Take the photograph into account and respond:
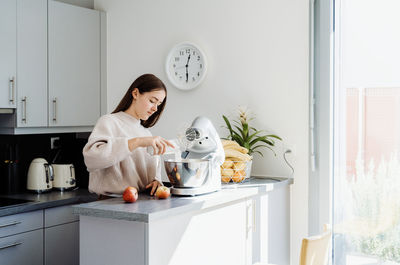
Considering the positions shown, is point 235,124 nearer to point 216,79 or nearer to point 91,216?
point 216,79

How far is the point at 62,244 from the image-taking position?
3205 mm

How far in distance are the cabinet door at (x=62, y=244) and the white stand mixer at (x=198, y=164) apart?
1186mm

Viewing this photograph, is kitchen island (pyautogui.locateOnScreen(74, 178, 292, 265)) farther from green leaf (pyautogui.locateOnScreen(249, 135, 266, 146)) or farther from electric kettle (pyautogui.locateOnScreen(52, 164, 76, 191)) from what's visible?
electric kettle (pyautogui.locateOnScreen(52, 164, 76, 191))

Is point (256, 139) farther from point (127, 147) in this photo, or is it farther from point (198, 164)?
point (127, 147)

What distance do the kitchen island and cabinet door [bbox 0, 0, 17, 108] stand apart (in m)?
1.36

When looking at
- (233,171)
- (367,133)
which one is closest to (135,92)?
(233,171)

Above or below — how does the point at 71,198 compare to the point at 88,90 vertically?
below

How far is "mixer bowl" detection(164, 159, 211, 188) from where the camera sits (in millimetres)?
2213

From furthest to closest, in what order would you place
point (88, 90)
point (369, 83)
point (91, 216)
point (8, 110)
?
point (88, 90) → point (8, 110) → point (369, 83) → point (91, 216)

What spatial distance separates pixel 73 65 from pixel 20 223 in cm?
123

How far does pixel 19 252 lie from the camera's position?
9.61ft

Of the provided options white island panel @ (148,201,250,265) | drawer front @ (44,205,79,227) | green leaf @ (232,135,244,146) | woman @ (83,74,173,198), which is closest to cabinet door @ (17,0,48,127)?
drawer front @ (44,205,79,227)

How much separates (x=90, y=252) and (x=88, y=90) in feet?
6.25

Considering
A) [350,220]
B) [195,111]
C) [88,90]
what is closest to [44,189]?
[88,90]
